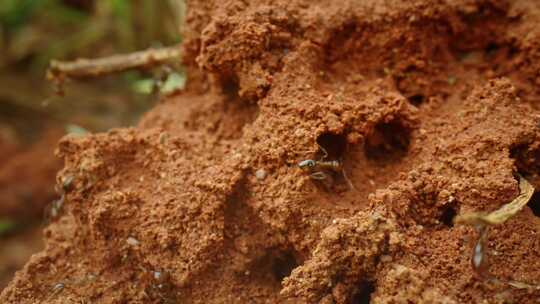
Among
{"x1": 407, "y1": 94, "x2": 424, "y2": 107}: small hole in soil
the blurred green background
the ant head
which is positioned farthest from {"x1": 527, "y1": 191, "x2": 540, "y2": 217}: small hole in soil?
the blurred green background

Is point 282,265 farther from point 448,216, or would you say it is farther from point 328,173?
point 448,216

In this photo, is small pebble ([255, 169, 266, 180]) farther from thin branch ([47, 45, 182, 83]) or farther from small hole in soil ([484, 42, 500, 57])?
thin branch ([47, 45, 182, 83])

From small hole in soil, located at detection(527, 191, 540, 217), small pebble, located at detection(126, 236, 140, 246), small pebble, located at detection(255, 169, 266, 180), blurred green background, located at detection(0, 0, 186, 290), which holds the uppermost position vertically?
blurred green background, located at detection(0, 0, 186, 290)

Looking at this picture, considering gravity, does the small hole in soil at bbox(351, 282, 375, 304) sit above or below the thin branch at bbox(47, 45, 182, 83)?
below

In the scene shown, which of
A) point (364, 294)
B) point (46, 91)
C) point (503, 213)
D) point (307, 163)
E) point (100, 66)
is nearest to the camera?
point (503, 213)

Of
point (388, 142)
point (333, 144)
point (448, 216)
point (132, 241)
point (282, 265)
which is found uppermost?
point (132, 241)

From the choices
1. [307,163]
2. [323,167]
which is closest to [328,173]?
[323,167]

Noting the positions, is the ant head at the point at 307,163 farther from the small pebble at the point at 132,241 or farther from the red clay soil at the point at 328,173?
the small pebble at the point at 132,241

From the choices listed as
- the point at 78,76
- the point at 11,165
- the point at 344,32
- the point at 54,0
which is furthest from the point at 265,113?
the point at 54,0
